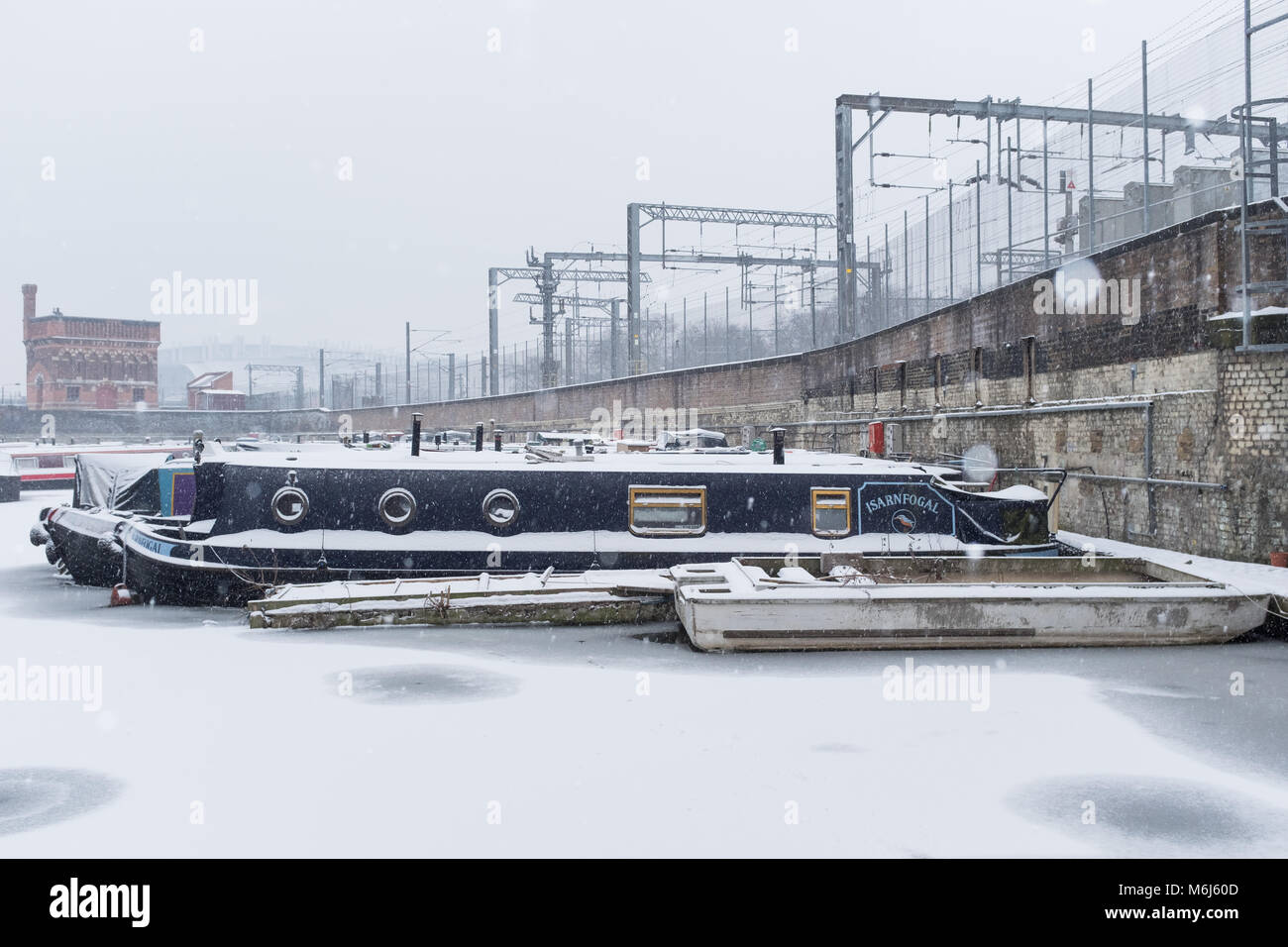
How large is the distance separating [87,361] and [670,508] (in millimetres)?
65843

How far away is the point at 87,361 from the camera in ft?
219

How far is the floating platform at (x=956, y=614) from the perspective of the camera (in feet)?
28.6

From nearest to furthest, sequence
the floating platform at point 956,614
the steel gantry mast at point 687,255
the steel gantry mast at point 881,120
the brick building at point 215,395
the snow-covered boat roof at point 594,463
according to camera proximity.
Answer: the floating platform at point 956,614 < the snow-covered boat roof at point 594,463 < the steel gantry mast at point 881,120 < the steel gantry mast at point 687,255 < the brick building at point 215,395

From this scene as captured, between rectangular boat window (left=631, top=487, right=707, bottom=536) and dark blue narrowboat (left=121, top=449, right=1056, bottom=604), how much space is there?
0.5 inches

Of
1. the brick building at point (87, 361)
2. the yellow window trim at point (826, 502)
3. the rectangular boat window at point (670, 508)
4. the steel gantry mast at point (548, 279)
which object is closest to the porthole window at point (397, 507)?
the rectangular boat window at point (670, 508)

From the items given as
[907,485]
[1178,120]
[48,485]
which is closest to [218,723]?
[907,485]

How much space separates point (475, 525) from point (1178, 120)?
70.0 ft

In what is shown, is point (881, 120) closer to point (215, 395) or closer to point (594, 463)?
point (594, 463)

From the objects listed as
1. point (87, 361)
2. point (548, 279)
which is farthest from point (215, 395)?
point (548, 279)

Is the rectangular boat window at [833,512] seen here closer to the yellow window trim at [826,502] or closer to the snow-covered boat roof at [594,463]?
the yellow window trim at [826,502]

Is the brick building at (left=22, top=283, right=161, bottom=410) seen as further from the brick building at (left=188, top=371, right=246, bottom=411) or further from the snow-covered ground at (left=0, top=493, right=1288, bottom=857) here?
the snow-covered ground at (left=0, top=493, right=1288, bottom=857)

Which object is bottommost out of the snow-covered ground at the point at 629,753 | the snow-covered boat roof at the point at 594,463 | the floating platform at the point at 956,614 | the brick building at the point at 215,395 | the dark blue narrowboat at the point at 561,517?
the snow-covered ground at the point at 629,753

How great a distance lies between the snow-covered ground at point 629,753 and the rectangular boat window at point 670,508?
2317 millimetres

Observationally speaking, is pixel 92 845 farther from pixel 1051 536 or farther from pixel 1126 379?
pixel 1126 379
